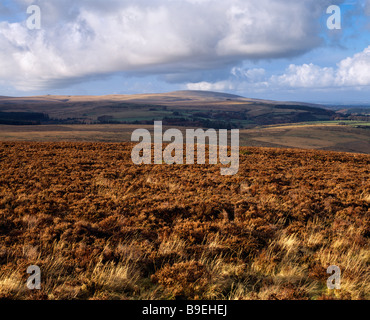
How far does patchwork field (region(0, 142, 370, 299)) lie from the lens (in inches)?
218

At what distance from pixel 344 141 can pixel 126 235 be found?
85.1 m

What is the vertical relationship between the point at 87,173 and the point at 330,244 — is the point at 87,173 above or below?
above

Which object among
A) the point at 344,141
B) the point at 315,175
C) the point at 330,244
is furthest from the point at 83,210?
the point at 344,141

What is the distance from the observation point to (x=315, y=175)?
15.8m

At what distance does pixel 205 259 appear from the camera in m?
6.52

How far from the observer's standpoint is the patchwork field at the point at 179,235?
553 cm

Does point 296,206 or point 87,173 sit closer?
point 296,206

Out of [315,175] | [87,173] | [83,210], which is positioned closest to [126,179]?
[87,173]

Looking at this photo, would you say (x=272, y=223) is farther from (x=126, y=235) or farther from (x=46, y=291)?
(x=46, y=291)

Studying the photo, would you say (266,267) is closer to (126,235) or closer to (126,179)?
(126,235)

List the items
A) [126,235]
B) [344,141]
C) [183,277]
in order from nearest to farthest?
[183,277]
[126,235]
[344,141]

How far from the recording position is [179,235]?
25.1 feet

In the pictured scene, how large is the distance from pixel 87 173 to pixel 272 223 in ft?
31.7
